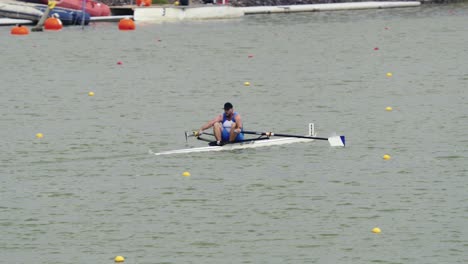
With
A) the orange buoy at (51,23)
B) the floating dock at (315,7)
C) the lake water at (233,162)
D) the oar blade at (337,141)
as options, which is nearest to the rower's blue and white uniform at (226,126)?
the lake water at (233,162)

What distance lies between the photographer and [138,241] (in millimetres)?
21375

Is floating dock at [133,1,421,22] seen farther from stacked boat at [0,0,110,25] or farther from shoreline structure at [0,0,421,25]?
stacked boat at [0,0,110,25]

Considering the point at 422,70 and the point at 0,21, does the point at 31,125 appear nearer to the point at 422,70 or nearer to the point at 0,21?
the point at 422,70

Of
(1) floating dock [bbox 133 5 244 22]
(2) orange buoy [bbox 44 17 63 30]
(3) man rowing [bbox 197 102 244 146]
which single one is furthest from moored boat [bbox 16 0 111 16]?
(3) man rowing [bbox 197 102 244 146]

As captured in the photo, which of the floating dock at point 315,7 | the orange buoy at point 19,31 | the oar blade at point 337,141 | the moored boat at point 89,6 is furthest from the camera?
the floating dock at point 315,7

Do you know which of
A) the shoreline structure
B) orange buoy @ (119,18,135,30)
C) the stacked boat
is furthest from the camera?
the shoreline structure

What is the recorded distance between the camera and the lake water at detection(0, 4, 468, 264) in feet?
69.8

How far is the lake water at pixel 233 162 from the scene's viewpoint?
69.8ft

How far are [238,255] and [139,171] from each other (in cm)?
753

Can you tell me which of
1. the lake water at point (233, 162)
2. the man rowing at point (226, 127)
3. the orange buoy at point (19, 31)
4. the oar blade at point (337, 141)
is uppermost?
the man rowing at point (226, 127)

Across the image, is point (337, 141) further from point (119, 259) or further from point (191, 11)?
point (191, 11)

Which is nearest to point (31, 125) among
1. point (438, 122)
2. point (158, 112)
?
point (158, 112)

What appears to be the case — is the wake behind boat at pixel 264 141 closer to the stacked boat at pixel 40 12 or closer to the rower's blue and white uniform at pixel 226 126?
the rower's blue and white uniform at pixel 226 126

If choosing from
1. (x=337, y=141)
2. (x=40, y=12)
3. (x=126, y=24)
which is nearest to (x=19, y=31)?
(x=40, y=12)
